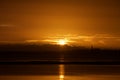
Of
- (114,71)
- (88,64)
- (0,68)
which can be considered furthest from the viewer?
(88,64)

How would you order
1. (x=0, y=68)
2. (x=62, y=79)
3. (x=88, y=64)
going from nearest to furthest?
(x=62, y=79), (x=0, y=68), (x=88, y=64)

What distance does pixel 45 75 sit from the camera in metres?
18.6

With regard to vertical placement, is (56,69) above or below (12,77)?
above

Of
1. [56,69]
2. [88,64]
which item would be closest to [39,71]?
[56,69]

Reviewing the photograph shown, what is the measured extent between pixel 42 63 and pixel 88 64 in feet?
5.81

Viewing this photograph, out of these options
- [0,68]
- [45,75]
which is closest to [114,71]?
[45,75]

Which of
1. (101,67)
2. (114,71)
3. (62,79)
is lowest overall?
(62,79)

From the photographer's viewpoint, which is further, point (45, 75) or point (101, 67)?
point (101, 67)

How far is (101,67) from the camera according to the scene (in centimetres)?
2189

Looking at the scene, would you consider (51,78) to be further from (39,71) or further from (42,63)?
(42,63)

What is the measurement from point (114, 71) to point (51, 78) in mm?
2483

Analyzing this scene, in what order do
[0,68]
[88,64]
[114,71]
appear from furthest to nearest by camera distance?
[88,64] < [0,68] < [114,71]

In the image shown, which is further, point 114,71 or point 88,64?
point 88,64

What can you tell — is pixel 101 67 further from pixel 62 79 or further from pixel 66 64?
pixel 62 79
